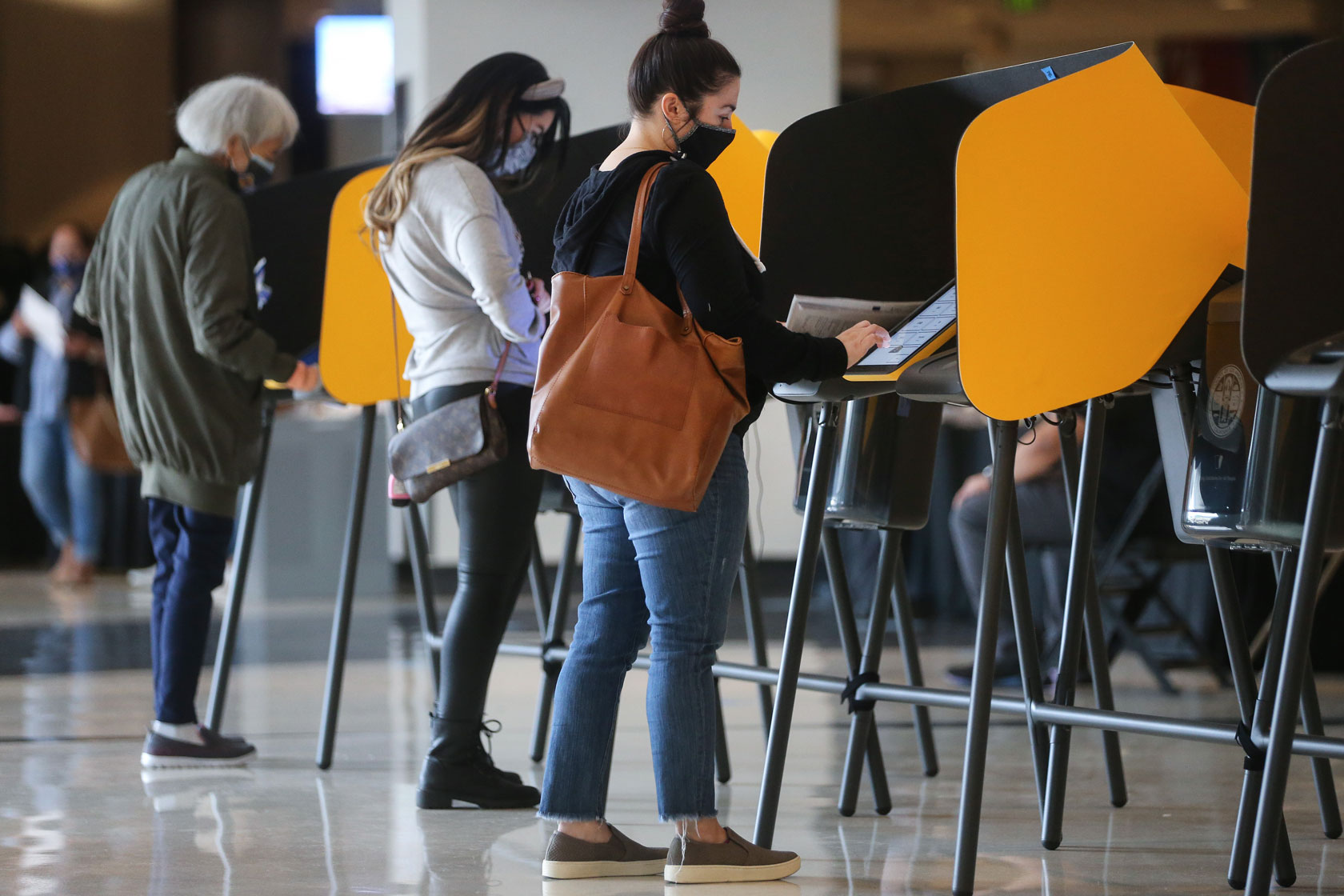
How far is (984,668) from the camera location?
85.6 inches

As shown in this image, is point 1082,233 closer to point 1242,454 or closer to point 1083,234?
point 1083,234

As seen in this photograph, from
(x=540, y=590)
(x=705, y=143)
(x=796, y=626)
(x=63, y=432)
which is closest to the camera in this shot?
(x=705, y=143)

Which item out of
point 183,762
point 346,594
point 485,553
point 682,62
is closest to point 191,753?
point 183,762

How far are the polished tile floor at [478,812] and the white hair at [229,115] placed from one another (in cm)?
138

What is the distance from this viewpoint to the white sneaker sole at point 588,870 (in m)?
2.32

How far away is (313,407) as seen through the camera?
7438 millimetres

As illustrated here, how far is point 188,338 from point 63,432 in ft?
16.9

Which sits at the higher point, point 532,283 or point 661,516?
point 532,283

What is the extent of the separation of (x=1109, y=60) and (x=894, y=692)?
3.55 feet

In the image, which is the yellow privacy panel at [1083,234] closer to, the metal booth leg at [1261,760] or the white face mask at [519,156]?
the metal booth leg at [1261,760]

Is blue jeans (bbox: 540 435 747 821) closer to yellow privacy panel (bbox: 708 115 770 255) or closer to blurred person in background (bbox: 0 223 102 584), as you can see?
yellow privacy panel (bbox: 708 115 770 255)

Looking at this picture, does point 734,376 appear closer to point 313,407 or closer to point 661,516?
point 661,516

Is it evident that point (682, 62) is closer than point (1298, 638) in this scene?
No

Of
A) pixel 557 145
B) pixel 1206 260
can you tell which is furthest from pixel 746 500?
pixel 557 145
